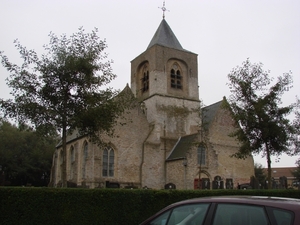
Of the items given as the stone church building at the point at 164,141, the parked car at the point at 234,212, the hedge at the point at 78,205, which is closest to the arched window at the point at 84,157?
the stone church building at the point at 164,141

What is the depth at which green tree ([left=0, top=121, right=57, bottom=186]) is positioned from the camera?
45.0 metres

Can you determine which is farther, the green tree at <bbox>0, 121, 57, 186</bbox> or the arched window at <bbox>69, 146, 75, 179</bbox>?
the green tree at <bbox>0, 121, 57, 186</bbox>

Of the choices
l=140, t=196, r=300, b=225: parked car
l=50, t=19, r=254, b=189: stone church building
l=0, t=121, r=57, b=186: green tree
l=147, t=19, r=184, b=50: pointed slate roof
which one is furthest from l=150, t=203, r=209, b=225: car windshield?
l=0, t=121, r=57, b=186: green tree

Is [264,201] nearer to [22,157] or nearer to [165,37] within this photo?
[165,37]

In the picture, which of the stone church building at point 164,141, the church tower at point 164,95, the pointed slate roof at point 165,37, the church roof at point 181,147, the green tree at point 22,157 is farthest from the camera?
the green tree at point 22,157

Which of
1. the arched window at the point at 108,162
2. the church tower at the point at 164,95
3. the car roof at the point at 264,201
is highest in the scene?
the church tower at the point at 164,95

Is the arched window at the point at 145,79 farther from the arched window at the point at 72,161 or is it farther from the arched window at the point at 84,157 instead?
the arched window at the point at 84,157

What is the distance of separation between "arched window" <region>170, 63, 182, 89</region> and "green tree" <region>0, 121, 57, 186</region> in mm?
18381

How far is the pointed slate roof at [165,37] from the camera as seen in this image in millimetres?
40550

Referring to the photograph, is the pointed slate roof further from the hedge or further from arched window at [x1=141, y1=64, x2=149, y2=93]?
the hedge

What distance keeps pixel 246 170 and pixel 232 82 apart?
1795 cm

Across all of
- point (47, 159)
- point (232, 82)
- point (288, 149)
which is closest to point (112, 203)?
point (232, 82)

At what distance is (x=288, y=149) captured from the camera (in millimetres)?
21797

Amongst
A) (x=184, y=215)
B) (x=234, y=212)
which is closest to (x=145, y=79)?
(x=184, y=215)
